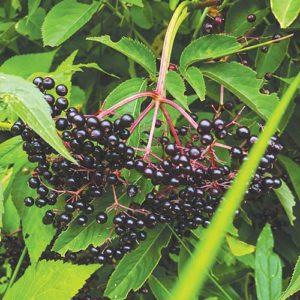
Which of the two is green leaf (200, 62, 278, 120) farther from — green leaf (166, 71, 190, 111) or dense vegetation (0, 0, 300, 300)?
green leaf (166, 71, 190, 111)

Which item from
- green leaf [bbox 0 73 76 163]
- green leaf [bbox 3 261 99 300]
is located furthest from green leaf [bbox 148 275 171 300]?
green leaf [bbox 0 73 76 163]

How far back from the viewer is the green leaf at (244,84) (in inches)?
49.5

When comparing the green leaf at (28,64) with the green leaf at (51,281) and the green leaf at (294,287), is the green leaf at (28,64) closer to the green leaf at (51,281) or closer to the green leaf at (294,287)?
the green leaf at (51,281)

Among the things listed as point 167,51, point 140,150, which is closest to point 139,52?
point 167,51

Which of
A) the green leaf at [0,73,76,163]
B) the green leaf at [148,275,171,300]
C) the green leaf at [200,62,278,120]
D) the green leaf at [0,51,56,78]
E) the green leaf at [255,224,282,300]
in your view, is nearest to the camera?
the green leaf at [0,73,76,163]

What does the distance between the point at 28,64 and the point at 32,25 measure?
154 millimetres

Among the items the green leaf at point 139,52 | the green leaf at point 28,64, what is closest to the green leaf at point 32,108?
the green leaf at point 139,52

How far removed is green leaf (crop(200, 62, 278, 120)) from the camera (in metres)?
1.26

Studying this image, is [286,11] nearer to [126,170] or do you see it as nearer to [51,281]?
[126,170]

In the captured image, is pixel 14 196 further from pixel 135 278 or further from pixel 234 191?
pixel 234 191

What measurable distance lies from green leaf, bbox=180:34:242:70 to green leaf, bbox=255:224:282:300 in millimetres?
519

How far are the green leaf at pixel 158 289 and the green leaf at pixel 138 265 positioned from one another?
18 centimetres

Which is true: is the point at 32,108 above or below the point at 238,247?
above

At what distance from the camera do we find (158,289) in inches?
62.5
